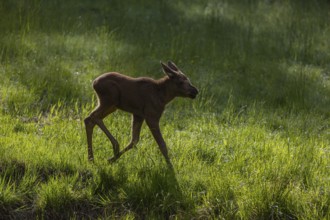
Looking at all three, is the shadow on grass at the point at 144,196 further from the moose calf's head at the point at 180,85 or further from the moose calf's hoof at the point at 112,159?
the moose calf's head at the point at 180,85

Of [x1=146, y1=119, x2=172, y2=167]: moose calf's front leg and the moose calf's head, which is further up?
the moose calf's head

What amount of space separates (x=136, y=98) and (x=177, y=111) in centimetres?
243

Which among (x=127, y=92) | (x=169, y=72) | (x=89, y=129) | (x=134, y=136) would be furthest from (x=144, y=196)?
(x=169, y=72)

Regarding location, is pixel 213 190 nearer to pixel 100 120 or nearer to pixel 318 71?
pixel 100 120

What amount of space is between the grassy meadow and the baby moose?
0.33 metres

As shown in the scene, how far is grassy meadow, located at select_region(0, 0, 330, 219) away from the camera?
6719mm

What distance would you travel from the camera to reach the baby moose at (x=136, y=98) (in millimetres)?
6812

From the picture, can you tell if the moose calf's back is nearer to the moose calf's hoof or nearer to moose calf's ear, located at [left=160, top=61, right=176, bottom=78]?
moose calf's ear, located at [left=160, top=61, right=176, bottom=78]

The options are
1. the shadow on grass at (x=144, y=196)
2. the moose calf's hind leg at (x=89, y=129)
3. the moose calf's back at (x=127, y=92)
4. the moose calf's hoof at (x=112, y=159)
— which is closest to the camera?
the shadow on grass at (x=144, y=196)

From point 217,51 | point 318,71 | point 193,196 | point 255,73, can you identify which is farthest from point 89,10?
point 193,196

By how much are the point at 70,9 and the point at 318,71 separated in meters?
5.16

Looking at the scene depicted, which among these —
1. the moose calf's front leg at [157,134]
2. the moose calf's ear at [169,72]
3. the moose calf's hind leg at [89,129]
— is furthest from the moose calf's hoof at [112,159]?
the moose calf's ear at [169,72]

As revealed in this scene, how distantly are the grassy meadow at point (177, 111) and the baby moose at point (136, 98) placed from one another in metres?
0.33

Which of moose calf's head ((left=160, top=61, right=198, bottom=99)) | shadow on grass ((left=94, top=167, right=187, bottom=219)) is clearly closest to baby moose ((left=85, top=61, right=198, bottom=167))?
moose calf's head ((left=160, top=61, right=198, bottom=99))
